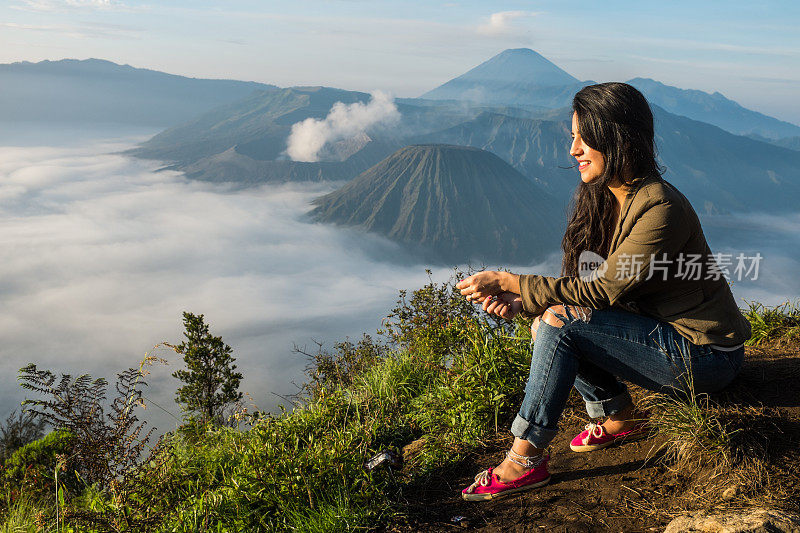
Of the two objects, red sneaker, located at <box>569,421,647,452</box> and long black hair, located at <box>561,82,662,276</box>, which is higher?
long black hair, located at <box>561,82,662,276</box>

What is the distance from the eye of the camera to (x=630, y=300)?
2168 millimetres

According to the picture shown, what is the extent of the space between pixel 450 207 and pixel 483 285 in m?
178

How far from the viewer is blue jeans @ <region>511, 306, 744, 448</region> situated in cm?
209

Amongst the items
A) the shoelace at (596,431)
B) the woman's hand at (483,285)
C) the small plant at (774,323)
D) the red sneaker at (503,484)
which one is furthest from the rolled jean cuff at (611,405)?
the small plant at (774,323)

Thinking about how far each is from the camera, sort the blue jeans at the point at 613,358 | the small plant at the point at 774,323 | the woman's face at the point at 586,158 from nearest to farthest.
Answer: the blue jeans at the point at 613,358
the woman's face at the point at 586,158
the small plant at the point at 774,323

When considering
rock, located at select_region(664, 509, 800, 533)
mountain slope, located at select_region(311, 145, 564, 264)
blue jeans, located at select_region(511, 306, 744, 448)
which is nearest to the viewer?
rock, located at select_region(664, 509, 800, 533)

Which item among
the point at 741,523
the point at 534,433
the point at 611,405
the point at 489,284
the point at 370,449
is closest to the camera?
the point at 741,523

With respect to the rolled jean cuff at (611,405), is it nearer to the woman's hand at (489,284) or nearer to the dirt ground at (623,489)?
the dirt ground at (623,489)

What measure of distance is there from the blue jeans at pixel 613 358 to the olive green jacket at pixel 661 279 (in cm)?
6

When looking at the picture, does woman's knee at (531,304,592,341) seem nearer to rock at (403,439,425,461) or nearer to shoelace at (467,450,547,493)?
shoelace at (467,450,547,493)

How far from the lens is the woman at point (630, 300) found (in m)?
2.03

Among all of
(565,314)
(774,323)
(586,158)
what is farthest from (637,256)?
(774,323)

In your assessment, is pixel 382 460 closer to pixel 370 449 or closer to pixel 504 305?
pixel 370 449

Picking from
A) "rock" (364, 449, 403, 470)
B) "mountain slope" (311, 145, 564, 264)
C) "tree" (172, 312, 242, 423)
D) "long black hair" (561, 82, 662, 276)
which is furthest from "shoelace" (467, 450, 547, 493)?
"mountain slope" (311, 145, 564, 264)
